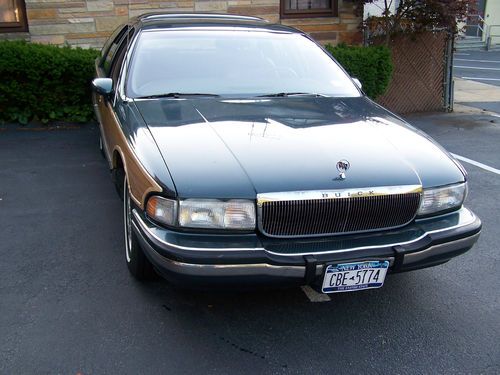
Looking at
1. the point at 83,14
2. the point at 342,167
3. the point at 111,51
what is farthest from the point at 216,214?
the point at 83,14

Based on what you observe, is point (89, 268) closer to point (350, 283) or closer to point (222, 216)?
point (222, 216)

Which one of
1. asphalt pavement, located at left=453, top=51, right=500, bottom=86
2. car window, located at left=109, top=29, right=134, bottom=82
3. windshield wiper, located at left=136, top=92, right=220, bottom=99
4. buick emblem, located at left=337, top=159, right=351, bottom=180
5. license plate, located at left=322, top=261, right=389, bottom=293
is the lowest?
asphalt pavement, located at left=453, top=51, right=500, bottom=86

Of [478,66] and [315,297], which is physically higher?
[478,66]

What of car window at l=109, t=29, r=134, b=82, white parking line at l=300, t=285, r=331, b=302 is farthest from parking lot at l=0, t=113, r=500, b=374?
car window at l=109, t=29, r=134, b=82

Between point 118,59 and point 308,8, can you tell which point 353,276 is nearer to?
point 118,59

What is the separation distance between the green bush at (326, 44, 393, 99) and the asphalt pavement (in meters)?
6.84

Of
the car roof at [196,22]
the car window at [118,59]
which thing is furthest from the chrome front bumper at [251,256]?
the car roof at [196,22]

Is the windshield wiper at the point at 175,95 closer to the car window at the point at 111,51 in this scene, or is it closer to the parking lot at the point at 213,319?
the parking lot at the point at 213,319

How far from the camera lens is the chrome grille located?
2604 mm

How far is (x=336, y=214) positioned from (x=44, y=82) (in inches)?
227

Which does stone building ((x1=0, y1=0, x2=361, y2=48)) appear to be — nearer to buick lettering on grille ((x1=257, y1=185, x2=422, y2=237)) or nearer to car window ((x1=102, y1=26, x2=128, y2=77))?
car window ((x1=102, y1=26, x2=128, y2=77))

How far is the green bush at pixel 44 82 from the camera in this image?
700 cm

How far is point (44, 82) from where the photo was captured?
23.6 feet

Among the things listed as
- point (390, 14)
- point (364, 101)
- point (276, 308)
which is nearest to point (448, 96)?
point (390, 14)
